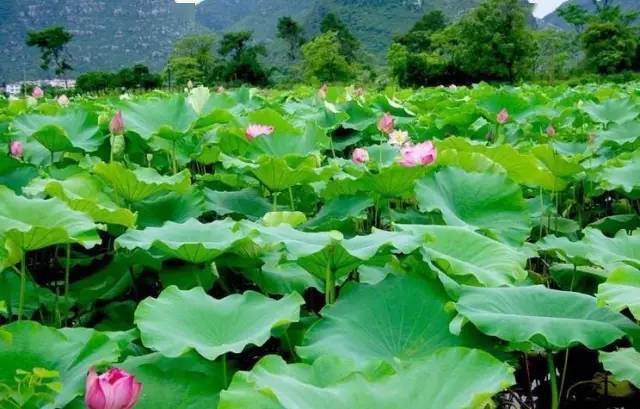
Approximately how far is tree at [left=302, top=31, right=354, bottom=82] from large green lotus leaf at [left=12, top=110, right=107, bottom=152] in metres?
34.7

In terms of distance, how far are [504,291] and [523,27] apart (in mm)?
32773

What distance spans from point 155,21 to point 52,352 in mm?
104393

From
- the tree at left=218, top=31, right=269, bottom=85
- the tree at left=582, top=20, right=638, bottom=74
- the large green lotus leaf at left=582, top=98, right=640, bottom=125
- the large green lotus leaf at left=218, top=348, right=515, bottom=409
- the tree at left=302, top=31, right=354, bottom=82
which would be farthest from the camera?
the tree at left=218, top=31, right=269, bottom=85

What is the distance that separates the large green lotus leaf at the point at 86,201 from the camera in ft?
3.76

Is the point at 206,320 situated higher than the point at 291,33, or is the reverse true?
the point at 206,320

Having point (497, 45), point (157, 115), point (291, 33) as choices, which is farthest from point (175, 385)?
point (291, 33)

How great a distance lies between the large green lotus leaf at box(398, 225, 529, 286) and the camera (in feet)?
3.28

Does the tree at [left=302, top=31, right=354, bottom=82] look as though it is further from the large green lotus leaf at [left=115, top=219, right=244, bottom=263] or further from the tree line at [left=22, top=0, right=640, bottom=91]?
the large green lotus leaf at [left=115, top=219, right=244, bottom=263]

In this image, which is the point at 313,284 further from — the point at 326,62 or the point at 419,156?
the point at 326,62

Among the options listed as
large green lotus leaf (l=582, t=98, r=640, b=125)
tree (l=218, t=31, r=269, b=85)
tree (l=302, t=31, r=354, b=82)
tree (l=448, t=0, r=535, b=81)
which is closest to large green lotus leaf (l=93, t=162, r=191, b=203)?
large green lotus leaf (l=582, t=98, r=640, b=125)

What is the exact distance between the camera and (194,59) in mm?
48125

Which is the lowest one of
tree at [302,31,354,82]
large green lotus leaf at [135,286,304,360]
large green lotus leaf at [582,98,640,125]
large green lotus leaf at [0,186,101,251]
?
tree at [302,31,354,82]

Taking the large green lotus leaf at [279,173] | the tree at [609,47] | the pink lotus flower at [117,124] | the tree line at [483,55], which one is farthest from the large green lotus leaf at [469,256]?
the tree at [609,47]

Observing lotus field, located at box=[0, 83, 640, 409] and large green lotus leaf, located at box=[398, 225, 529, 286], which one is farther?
large green lotus leaf, located at box=[398, 225, 529, 286]
